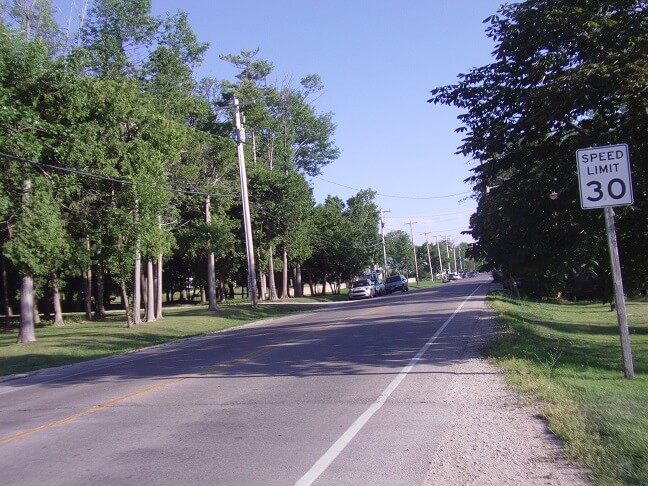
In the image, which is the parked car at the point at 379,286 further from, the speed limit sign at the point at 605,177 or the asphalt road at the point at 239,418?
the speed limit sign at the point at 605,177

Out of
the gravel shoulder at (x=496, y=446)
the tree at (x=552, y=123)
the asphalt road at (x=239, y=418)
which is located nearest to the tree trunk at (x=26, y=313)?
the asphalt road at (x=239, y=418)

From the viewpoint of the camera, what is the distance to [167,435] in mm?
7684

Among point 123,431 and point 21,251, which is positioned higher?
point 21,251

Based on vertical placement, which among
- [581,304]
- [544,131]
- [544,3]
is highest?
[544,3]

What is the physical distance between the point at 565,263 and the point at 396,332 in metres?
5.55

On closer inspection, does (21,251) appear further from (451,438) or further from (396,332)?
(451,438)

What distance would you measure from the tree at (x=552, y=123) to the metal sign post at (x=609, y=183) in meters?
3.54

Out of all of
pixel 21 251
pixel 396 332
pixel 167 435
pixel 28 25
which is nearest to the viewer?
pixel 167 435

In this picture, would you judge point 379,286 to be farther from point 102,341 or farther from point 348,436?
point 348,436

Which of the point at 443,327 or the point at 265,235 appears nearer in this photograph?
the point at 443,327

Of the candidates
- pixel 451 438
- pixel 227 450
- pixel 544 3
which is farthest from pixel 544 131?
pixel 227 450

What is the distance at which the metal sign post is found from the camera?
377 inches

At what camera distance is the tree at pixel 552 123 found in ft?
43.7

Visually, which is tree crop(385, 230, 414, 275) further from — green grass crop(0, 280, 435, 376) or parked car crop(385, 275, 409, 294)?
green grass crop(0, 280, 435, 376)
